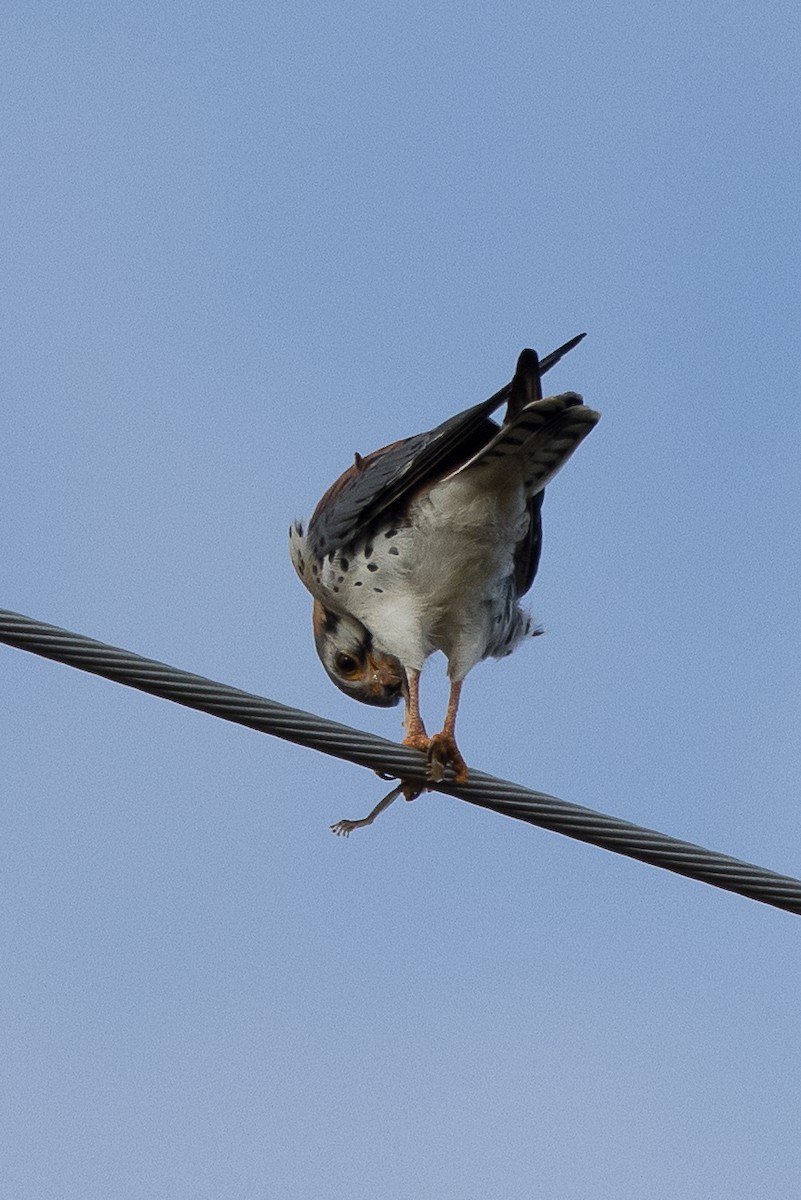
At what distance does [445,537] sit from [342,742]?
1.68m

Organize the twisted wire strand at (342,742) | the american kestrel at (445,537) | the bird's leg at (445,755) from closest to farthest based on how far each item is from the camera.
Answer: the twisted wire strand at (342,742) → the bird's leg at (445,755) → the american kestrel at (445,537)

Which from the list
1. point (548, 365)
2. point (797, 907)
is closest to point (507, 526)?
point (548, 365)

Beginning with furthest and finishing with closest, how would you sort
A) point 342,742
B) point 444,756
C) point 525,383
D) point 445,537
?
point 445,537, point 525,383, point 444,756, point 342,742

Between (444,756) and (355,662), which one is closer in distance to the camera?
(444,756)

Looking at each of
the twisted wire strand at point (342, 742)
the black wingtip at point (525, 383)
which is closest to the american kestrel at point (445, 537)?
the black wingtip at point (525, 383)

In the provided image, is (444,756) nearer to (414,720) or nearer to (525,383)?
(414,720)

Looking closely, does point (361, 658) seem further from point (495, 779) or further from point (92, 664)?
point (92, 664)

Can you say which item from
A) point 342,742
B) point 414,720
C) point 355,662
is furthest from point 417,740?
point 342,742

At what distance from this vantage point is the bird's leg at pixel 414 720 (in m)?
5.11

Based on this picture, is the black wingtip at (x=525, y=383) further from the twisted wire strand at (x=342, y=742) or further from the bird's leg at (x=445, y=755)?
the twisted wire strand at (x=342, y=742)

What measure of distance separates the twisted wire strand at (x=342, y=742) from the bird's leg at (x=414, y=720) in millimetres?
918

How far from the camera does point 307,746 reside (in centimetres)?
385

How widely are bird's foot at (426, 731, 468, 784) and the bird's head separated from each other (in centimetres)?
95

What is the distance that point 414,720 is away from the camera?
530 centimetres
